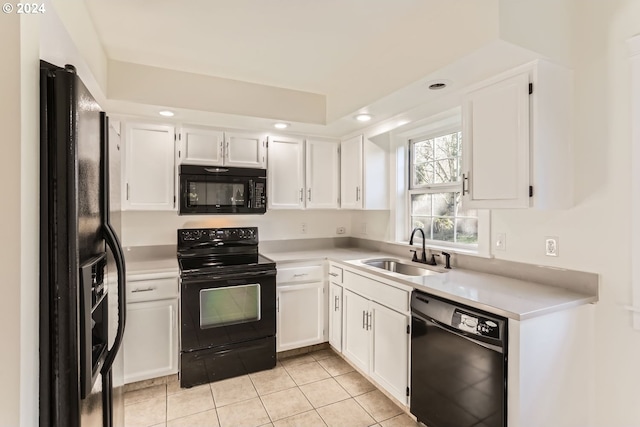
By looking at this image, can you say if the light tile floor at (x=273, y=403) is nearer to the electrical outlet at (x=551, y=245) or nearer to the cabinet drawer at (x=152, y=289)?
the cabinet drawer at (x=152, y=289)

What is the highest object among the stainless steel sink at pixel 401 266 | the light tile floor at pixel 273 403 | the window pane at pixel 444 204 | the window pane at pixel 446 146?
the window pane at pixel 446 146

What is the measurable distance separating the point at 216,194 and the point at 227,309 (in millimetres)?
1012

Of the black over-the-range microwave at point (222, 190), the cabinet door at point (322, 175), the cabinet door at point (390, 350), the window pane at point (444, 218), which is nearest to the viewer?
the cabinet door at point (390, 350)

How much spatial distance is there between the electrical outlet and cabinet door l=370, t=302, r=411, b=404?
3.04ft

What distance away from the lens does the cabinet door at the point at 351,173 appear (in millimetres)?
3154

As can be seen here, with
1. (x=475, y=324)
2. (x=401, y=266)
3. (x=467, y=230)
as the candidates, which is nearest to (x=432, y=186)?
(x=467, y=230)

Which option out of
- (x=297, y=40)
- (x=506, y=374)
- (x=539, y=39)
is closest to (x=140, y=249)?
(x=297, y=40)

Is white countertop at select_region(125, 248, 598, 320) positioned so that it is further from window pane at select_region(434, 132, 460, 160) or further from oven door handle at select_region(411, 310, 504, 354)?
window pane at select_region(434, 132, 460, 160)

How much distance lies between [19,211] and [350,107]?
2.26 metres

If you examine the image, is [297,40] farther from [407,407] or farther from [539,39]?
[407,407]

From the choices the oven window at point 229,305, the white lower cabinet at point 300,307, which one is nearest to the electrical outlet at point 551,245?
the white lower cabinet at point 300,307

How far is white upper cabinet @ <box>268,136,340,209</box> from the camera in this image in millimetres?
3180

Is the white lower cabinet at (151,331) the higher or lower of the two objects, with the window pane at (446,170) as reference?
lower

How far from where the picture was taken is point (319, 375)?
2680mm
